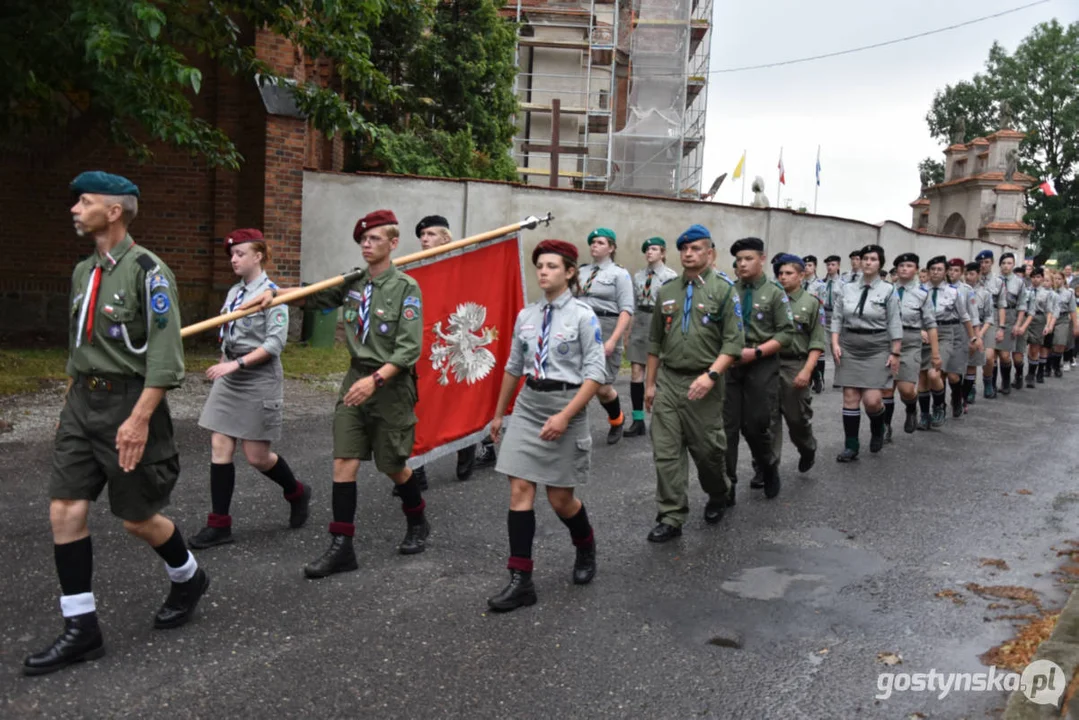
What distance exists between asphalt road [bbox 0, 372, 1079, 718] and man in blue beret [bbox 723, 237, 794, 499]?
52cm

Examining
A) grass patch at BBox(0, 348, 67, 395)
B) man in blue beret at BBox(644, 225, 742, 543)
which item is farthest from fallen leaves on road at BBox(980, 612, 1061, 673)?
grass patch at BBox(0, 348, 67, 395)

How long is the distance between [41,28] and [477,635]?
8.13 m

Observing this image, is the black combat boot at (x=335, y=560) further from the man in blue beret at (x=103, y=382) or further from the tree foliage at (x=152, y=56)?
the tree foliage at (x=152, y=56)

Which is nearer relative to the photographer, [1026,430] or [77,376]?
[77,376]

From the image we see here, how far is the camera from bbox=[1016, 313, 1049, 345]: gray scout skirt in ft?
58.7

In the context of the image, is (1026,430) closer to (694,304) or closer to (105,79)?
(694,304)

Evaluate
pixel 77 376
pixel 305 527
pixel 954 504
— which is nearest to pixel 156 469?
pixel 77 376

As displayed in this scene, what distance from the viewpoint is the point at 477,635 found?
4.77 meters

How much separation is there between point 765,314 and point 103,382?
16.3 feet

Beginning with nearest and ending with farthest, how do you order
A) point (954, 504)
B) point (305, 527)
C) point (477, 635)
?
point (477, 635), point (305, 527), point (954, 504)

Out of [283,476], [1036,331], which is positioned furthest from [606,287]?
[1036,331]

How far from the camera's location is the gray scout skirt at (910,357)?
10.9 metres

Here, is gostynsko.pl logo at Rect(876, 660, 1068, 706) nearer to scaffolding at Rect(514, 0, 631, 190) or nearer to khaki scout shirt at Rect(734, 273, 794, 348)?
khaki scout shirt at Rect(734, 273, 794, 348)

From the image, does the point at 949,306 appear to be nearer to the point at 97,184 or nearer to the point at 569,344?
the point at 569,344
